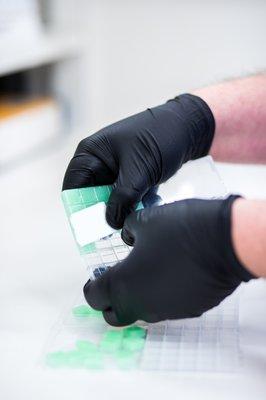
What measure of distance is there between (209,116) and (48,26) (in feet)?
3.61

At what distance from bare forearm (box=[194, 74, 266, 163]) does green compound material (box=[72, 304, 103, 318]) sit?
1.29 ft

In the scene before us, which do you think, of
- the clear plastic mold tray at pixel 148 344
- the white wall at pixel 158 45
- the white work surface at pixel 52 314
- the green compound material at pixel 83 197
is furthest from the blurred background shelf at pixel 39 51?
the clear plastic mold tray at pixel 148 344

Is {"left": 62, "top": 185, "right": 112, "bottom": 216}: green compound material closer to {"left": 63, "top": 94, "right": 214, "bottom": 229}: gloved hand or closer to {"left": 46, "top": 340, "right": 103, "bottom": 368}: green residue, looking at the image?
{"left": 63, "top": 94, "right": 214, "bottom": 229}: gloved hand

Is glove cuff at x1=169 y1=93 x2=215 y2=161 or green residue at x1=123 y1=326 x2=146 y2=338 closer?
green residue at x1=123 y1=326 x2=146 y2=338

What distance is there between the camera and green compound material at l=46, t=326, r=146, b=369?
740 millimetres

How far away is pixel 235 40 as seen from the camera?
1.98 m

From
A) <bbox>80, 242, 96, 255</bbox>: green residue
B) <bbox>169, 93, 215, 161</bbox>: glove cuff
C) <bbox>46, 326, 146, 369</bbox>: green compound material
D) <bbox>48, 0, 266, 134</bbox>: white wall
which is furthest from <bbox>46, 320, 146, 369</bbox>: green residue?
<bbox>48, 0, 266, 134</bbox>: white wall

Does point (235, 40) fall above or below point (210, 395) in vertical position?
below

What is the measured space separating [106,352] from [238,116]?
525 millimetres

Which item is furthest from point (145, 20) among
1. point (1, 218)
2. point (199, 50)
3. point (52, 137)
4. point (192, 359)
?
point (192, 359)

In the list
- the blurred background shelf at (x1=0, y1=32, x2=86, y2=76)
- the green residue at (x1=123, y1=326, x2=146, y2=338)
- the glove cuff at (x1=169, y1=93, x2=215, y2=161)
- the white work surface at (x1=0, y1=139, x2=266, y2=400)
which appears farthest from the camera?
the blurred background shelf at (x1=0, y1=32, x2=86, y2=76)

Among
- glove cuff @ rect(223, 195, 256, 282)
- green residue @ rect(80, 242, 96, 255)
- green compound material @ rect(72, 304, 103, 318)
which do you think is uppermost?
glove cuff @ rect(223, 195, 256, 282)

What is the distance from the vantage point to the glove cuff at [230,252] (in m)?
0.72

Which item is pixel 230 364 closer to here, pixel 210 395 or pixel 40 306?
pixel 210 395
